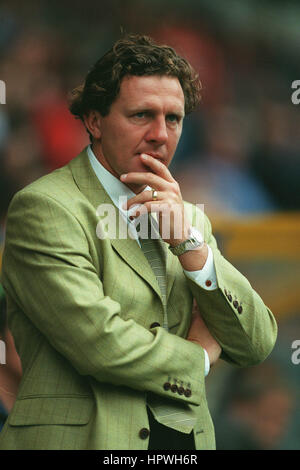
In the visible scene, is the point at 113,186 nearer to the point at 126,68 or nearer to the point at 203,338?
the point at 126,68

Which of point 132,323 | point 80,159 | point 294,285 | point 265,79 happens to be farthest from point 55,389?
point 265,79

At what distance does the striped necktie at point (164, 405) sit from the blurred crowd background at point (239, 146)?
185cm

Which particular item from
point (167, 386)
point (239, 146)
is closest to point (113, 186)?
point (167, 386)

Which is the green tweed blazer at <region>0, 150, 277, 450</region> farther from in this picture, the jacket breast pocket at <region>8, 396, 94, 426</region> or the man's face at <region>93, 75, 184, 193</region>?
the man's face at <region>93, 75, 184, 193</region>

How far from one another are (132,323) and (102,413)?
A: 0.29 metres

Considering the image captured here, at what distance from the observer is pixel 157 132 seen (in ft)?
7.57

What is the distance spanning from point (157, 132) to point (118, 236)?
36 cm

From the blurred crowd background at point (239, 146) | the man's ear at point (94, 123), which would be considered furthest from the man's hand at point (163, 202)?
the blurred crowd background at point (239, 146)

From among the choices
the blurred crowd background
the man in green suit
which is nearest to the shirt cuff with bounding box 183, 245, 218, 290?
the man in green suit

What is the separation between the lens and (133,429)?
2168mm

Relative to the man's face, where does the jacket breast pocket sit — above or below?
below

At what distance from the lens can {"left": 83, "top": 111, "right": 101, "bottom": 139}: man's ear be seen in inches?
95.7

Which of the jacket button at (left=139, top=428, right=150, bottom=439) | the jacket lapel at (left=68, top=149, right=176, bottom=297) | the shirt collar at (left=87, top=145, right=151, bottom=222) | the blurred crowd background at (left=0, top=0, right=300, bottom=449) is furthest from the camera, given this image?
the blurred crowd background at (left=0, top=0, right=300, bottom=449)

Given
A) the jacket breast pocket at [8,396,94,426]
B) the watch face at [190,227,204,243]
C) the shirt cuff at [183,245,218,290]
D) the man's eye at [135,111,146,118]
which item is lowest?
the jacket breast pocket at [8,396,94,426]
